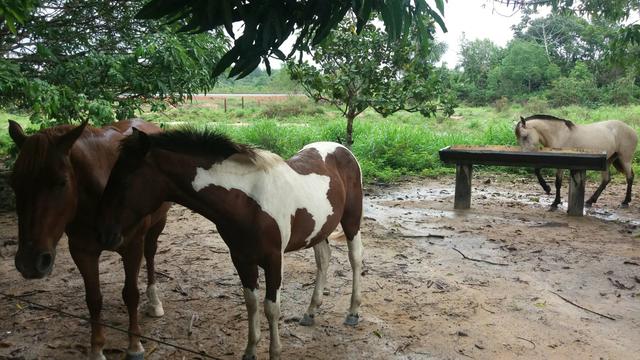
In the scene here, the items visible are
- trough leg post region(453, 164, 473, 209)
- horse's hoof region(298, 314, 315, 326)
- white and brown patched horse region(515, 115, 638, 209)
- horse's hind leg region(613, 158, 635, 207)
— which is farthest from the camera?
white and brown patched horse region(515, 115, 638, 209)

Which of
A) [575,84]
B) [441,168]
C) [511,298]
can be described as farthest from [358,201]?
[575,84]

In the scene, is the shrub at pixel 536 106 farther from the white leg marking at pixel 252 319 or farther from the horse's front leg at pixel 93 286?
the horse's front leg at pixel 93 286

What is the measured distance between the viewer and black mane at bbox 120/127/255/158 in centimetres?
240

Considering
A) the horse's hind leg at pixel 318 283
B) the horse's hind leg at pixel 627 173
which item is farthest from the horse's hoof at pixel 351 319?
the horse's hind leg at pixel 627 173

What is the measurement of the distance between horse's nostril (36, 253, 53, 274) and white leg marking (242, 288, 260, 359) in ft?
3.33

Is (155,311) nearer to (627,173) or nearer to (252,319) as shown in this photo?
(252,319)

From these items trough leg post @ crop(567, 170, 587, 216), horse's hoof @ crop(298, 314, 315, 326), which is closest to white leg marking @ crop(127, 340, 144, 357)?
horse's hoof @ crop(298, 314, 315, 326)

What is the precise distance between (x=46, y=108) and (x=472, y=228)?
16.3 ft

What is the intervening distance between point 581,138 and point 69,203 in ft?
26.5

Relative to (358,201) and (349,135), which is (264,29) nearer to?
(358,201)

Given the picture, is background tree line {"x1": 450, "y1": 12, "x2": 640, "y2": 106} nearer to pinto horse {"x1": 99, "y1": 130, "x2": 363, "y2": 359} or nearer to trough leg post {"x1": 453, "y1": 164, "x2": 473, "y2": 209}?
trough leg post {"x1": 453, "y1": 164, "x2": 473, "y2": 209}

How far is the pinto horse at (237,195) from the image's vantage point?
7.63 feet

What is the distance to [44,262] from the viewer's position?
2340mm

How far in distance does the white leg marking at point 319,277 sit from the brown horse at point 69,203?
1186 millimetres
